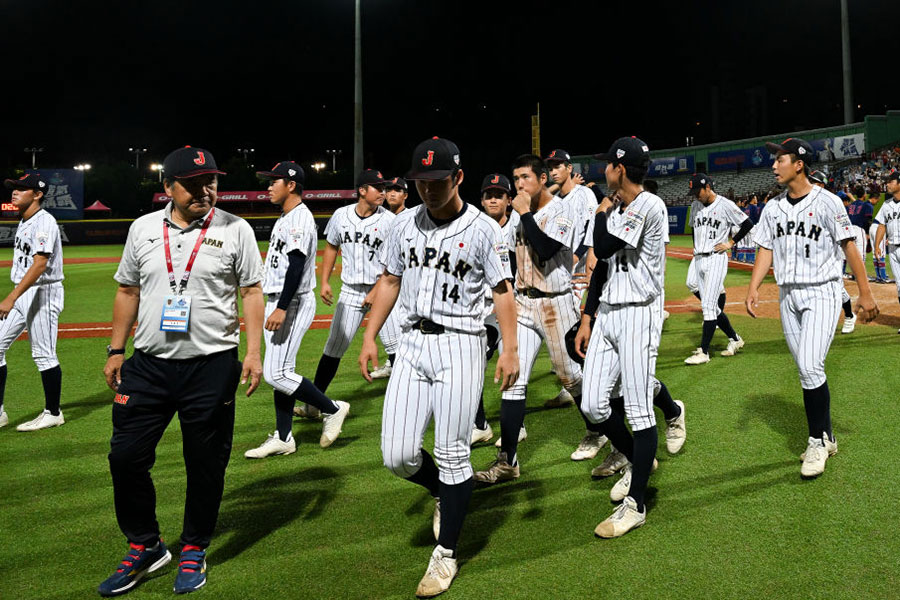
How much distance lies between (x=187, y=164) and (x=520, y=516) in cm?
281

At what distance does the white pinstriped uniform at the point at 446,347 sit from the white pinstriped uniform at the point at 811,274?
2.63 meters

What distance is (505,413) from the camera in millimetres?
5020

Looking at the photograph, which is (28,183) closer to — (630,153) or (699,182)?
(630,153)

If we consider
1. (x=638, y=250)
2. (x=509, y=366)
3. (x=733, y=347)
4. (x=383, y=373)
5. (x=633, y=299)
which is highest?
(x=638, y=250)

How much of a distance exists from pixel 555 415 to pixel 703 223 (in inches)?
165

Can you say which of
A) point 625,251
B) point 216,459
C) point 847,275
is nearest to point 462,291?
point 625,251

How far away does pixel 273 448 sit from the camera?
5.66 meters

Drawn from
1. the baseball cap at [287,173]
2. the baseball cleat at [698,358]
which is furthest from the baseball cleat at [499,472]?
the baseball cleat at [698,358]

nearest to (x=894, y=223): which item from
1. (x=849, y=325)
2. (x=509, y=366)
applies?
(x=849, y=325)

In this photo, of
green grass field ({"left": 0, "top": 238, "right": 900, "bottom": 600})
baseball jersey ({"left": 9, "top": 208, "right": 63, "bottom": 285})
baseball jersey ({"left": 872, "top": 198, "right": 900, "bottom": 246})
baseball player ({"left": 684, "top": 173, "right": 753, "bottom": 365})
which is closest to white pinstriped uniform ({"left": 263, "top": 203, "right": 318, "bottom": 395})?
green grass field ({"left": 0, "top": 238, "right": 900, "bottom": 600})

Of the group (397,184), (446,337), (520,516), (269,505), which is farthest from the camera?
(397,184)

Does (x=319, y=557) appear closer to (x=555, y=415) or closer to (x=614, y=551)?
(x=614, y=551)

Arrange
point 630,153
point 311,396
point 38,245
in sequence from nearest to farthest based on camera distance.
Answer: point 630,153 < point 311,396 < point 38,245

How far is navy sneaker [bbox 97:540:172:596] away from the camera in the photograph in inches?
137
